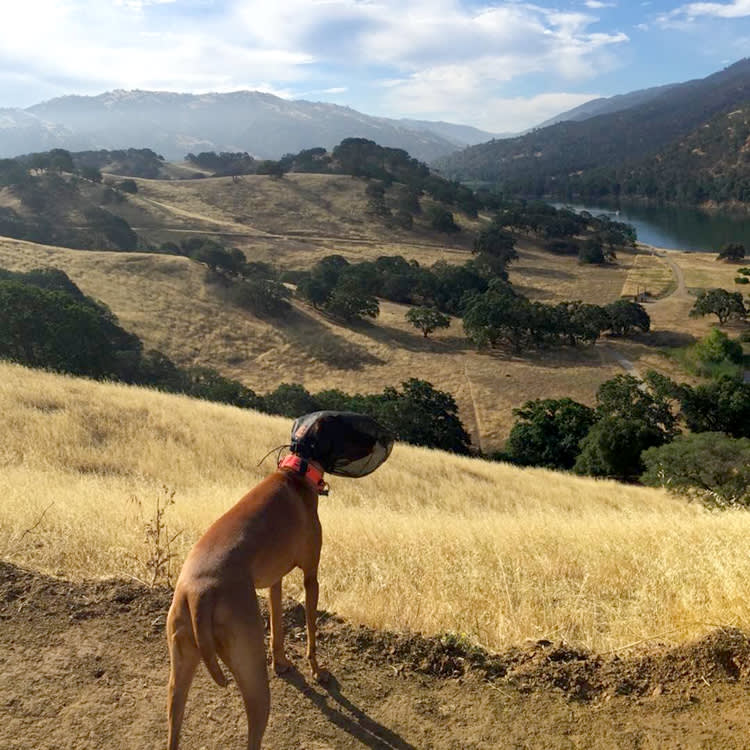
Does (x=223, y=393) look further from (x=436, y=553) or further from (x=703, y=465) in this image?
(x=436, y=553)

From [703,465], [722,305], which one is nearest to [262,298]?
[703,465]

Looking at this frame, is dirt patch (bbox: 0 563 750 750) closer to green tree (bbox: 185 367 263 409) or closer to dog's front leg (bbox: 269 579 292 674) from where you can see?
dog's front leg (bbox: 269 579 292 674)

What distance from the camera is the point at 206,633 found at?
246 cm

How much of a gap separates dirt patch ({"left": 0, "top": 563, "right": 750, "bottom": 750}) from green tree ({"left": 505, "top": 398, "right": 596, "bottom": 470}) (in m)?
22.8

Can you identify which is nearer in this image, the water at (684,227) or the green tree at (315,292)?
the green tree at (315,292)

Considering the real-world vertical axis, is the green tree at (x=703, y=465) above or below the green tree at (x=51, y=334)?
below

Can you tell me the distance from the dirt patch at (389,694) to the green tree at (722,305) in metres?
52.6

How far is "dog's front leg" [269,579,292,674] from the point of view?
3.41 metres

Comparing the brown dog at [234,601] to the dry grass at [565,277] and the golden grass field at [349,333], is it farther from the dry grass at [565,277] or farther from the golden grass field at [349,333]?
the dry grass at [565,277]

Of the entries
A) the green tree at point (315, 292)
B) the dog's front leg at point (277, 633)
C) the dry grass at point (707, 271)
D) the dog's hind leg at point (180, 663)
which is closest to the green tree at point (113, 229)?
the green tree at point (315, 292)

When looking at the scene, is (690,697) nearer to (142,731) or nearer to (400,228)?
(142,731)

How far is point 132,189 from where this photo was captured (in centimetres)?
8038

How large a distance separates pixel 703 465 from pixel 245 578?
1925 cm

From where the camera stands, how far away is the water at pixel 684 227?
309 feet
